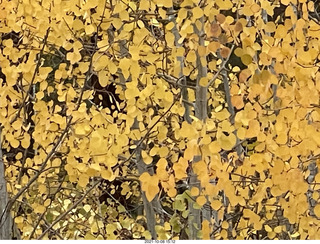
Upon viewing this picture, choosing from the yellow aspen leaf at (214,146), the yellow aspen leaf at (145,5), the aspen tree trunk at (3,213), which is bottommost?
the aspen tree trunk at (3,213)

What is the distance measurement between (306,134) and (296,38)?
33 cm

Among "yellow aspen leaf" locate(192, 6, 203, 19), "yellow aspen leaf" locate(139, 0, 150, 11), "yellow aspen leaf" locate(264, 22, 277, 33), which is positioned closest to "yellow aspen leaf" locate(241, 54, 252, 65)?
"yellow aspen leaf" locate(264, 22, 277, 33)

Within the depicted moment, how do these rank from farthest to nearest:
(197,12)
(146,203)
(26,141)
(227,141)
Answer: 1. (146,203)
2. (26,141)
3. (227,141)
4. (197,12)

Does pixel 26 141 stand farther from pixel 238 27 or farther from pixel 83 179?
pixel 238 27

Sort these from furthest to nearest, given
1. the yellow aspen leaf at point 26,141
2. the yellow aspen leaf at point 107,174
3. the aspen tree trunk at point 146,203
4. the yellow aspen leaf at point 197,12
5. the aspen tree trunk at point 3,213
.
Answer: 1. the aspen tree trunk at point 146,203
2. the yellow aspen leaf at point 26,141
3. the yellow aspen leaf at point 107,174
4. the aspen tree trunk at point 3,213
5. the yellow aspen leaf at point 197,12

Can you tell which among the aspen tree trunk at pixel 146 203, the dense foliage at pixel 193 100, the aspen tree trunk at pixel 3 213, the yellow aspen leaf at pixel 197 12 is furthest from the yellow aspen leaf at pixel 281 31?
the aspen tree trunk at pixel 3 213

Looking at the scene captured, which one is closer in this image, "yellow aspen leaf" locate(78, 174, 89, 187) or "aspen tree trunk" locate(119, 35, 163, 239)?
"yellow aspen leaf" locate(78, 174, 89, 187)

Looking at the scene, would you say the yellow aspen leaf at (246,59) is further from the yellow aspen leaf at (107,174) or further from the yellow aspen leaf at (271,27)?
the yellow aspen leaf at (107,174)

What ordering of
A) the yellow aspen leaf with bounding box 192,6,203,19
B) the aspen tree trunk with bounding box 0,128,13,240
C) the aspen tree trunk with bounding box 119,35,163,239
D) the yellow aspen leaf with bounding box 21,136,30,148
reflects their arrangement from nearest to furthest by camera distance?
1. the yellow aspen leaf with bounding box 192,6,203,19
2. the aspen tree trunk with bounding box 0,128,13,240
3. the yellow aspen leaf with bounding box 21,136,30,148
4. the aspen tree trunk with bounding box 119,35,163,239

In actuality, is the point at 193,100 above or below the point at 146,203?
above

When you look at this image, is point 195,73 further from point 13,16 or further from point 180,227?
point 180,227

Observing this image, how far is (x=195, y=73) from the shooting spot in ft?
6.37

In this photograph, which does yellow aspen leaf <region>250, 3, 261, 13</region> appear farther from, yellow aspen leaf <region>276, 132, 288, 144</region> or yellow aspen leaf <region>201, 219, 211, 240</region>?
yellow aspen leaf <region>201, 219, 211, 240</region>

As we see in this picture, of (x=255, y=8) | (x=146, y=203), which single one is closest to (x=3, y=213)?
(x=146, y=203)
